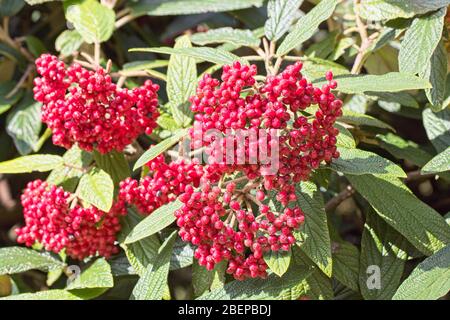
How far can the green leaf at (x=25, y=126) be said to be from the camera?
1906mm

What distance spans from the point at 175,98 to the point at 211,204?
0.39 m

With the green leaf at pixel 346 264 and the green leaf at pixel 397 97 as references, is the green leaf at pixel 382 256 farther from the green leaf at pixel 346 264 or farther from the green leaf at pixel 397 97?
the green leaf at pixel 397 97

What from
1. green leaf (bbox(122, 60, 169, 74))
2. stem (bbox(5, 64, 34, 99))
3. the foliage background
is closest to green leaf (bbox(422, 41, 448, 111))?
the foliage background

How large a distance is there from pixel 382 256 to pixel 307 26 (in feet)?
1.59

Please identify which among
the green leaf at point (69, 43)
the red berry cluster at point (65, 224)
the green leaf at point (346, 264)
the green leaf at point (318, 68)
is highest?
the green leaf at point (69, 43)

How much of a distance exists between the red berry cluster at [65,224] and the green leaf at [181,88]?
0.77ft

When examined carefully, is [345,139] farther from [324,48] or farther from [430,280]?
[324,48]

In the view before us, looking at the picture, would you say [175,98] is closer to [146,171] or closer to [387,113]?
[146,171]

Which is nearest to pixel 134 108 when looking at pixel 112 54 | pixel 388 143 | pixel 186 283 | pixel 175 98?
pixel 175 98

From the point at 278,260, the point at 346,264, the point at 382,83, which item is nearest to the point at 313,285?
the point at 346,264

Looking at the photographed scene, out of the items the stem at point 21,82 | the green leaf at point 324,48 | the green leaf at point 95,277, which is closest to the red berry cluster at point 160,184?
the green leaf at point 95,277

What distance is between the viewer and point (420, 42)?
1.52m

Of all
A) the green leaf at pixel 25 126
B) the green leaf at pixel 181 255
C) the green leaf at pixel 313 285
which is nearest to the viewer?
the green leaf at pixel 313 285

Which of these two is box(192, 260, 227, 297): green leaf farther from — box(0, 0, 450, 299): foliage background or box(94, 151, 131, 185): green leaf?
box(94, 151, 131, 185): green leaf
